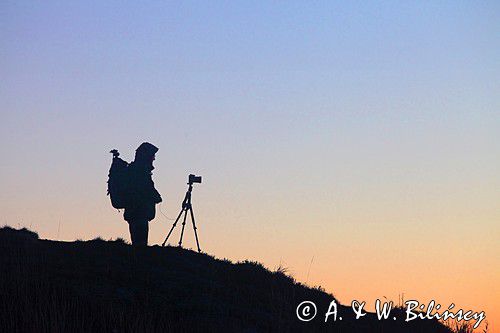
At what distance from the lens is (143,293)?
17641 millimetres

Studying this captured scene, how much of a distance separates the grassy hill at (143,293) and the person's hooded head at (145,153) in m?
2.46

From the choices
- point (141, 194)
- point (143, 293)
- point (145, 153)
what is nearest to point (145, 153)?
point (145, 153)

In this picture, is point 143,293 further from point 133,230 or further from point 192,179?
point 192,179

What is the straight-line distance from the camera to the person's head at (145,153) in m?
24.0

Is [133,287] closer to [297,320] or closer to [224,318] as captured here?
[224,318]

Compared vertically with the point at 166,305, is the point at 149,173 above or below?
above

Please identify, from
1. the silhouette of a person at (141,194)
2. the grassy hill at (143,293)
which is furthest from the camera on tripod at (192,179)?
the grassy hill at (143,293)

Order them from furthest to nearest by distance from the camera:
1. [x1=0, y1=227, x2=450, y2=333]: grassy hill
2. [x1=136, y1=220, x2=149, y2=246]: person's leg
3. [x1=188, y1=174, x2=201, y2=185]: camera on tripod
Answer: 1. [x1=188, y1=174, x2=201, y2=185]: camera on tripod
2. [x1=136, y1=220, x2=149, y2=246]: person's leg
3. [x1=0, y1=227, x2=450, y2=333]: grassy hill

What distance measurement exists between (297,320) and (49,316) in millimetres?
5460

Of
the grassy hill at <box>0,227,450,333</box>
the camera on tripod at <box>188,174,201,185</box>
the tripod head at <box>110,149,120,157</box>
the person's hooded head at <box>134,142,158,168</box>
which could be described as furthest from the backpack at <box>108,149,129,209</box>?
the camera on tripod at <box>188,174,201,185</box>

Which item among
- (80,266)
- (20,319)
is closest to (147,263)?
(80,266)

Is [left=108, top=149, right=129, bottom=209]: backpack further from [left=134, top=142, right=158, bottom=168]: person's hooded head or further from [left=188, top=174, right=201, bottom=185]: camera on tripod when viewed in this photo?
[left=188, top=174, right=201, bottom=185]: camera on tripod

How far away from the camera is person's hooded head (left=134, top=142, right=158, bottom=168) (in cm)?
2403

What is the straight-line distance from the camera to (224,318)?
55.9ft
